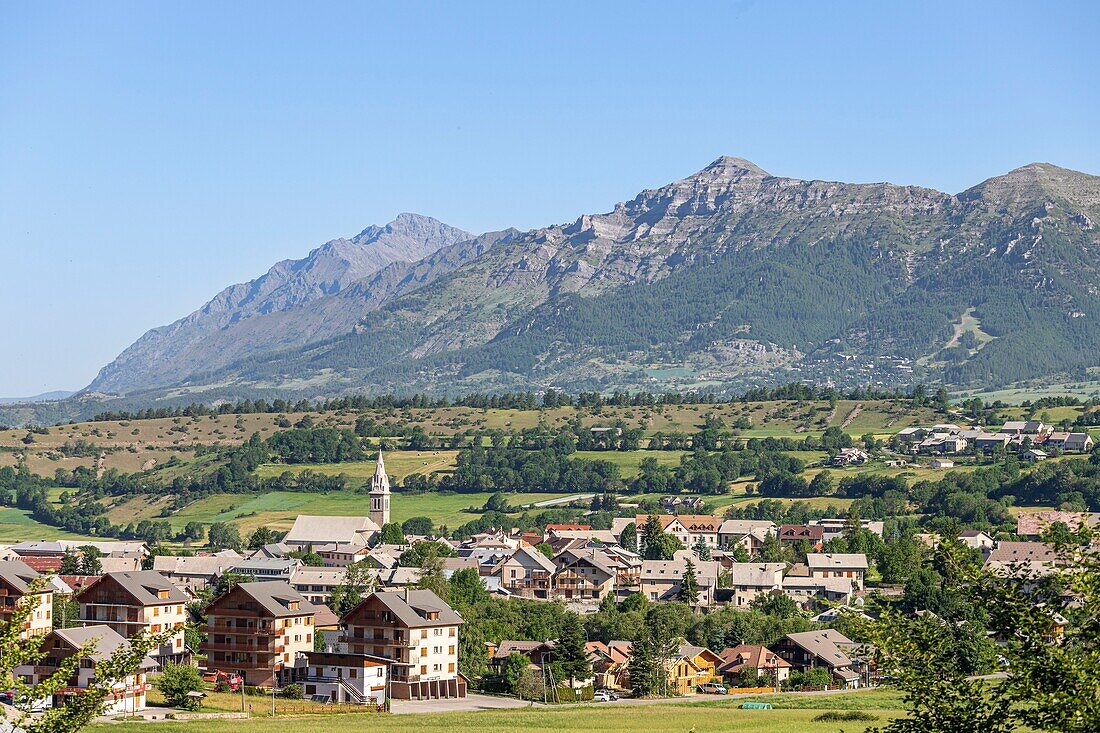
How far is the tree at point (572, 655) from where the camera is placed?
83188 millimetres

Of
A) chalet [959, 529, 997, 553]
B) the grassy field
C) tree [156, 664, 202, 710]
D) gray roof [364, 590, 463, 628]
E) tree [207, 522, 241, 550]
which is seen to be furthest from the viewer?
tree [207, 522, 241, 550]

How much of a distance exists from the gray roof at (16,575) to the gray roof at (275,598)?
40.0ft

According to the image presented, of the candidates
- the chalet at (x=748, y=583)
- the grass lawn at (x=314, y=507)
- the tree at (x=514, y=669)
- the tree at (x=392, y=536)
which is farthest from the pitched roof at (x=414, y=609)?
the grass lawn at (x=314, y=507)

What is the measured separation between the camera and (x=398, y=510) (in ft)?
608

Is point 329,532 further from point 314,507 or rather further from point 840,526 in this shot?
point 840,526

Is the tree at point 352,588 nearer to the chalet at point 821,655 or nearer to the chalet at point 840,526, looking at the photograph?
the chalet at point 821,655

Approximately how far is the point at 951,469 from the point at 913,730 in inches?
6367

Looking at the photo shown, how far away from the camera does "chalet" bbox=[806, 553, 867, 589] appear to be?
417ft

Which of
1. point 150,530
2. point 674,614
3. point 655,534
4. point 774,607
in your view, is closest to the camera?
point 674,614

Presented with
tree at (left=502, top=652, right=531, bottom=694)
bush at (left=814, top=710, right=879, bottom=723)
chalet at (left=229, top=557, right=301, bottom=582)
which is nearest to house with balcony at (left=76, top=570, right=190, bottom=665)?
tree at (left=502, top=652, right=531, bottom=694)

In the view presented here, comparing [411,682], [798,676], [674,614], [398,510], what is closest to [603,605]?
[674,614]

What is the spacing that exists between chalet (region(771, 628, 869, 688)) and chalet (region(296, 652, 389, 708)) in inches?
1008

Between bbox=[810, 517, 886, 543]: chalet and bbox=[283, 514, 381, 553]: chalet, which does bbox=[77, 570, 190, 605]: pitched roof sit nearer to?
bbox=[283, 514, 381, 553]: chalet

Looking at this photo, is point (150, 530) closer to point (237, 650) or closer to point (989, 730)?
point (237, 650)
